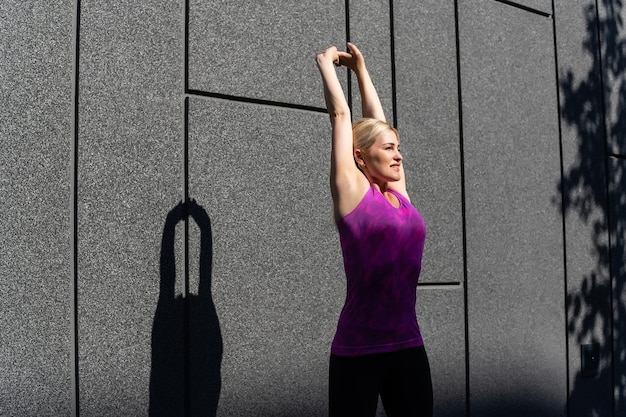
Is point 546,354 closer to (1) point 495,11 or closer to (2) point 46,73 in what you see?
(1) point 495,11

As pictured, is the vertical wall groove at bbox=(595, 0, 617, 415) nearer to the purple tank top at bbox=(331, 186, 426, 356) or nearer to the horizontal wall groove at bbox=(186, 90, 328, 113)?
the horizontal wall groove at bbox=(186, 90, 328, 113)

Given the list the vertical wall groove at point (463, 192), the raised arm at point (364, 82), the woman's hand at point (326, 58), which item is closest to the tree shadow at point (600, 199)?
the vertical wall groove at point (463, 192)

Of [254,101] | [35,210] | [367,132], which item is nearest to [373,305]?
[367,132]

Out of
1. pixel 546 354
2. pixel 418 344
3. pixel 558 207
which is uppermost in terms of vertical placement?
pixel 558 207

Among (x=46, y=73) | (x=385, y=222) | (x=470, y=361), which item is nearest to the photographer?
(x=385, y=222)

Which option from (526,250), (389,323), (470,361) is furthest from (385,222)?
(526,250)

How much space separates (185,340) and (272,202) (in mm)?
1006

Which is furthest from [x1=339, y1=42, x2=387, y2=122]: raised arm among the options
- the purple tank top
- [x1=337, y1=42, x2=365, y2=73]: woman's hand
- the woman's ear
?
the purple tank top

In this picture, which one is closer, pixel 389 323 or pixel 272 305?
pixel 389 323

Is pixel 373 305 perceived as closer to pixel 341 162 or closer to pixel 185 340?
pixel 341 162

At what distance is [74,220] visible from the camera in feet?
14.6

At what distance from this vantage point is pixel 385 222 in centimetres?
380

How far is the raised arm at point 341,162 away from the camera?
3811 millimetres

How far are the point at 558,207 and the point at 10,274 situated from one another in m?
4.48
